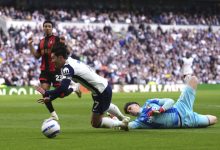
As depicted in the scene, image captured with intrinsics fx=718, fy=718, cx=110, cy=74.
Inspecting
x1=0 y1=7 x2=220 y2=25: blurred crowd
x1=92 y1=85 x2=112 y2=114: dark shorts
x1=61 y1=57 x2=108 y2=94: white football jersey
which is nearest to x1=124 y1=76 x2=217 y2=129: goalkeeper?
x1=92 y1=85 x2=112 y2=114: dark shorts

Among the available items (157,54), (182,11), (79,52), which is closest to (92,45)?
(79,52)

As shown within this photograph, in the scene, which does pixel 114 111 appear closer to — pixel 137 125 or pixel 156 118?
pixel 137 125

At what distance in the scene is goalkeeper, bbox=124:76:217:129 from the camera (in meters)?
15.1

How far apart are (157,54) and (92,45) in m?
6.52

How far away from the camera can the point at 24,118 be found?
20.5m

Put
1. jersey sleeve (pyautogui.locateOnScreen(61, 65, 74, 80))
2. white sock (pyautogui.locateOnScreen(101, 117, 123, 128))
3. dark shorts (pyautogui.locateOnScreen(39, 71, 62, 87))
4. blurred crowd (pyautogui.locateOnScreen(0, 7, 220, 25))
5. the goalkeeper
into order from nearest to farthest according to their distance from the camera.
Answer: jersey sleeve (pyautogui.locateOnScreen(61, 65, 74, 80)) → white sock (pyautogui.locateOnScreen(101, 117, 123, 128)) → the goalkeeper → dark shorts (pyautogui.locateOnScreen(39, 71, 62, 87)) → blurred crowd (pyautogui.locateOnScreen(0, 7, 220, 25))

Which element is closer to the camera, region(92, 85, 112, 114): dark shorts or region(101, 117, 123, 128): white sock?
region(92, 85, 112, 114): dark shorts

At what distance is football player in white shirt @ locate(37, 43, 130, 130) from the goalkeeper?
0.39 metres

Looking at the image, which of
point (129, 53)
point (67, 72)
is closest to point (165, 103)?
point (67, 72)

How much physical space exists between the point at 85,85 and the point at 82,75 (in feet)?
1.16

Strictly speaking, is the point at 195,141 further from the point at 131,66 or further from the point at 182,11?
the point at 182,11

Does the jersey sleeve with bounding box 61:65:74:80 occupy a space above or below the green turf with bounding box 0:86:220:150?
above

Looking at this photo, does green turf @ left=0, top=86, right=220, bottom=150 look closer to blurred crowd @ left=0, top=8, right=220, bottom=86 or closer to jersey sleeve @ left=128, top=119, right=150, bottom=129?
jersey sleeve @ left=128, top=119, right=150, bottom=129

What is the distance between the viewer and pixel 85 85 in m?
14.8
